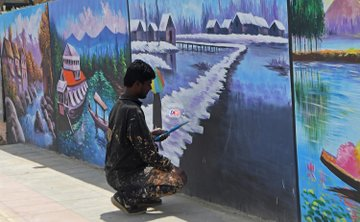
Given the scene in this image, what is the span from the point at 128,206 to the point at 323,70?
263cm

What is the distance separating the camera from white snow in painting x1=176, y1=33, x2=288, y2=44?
4996 mm

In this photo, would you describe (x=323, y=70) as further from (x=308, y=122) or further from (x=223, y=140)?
(x=223, y=140)

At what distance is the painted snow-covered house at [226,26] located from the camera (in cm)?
548

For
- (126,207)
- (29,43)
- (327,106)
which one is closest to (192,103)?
(126,207)

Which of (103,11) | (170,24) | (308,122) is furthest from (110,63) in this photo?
(308,122)

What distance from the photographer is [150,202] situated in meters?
5.94

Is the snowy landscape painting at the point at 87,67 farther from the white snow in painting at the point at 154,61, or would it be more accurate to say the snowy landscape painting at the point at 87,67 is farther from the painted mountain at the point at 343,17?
the painted mountain at the point at 343,17

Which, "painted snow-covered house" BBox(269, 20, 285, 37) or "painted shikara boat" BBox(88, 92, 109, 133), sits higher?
"painted snow-covered house" BBox(269, 20, 285, 37)

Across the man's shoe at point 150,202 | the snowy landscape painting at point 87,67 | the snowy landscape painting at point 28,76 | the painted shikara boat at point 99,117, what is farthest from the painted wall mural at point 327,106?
the snowy landscape painting at point 28,76

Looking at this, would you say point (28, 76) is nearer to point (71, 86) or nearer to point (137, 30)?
point (71, 86)

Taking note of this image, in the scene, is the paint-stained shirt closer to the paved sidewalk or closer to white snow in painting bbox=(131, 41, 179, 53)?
the paved sidewalk

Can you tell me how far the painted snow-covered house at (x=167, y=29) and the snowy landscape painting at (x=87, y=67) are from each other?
3.25 feet

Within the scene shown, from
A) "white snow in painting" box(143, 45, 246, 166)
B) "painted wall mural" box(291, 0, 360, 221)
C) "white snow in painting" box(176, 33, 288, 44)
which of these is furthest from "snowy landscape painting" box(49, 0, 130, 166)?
"painted wall mural" box(291, 0, 360, 221)

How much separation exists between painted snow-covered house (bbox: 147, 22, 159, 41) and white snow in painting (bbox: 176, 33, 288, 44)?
0.49m
